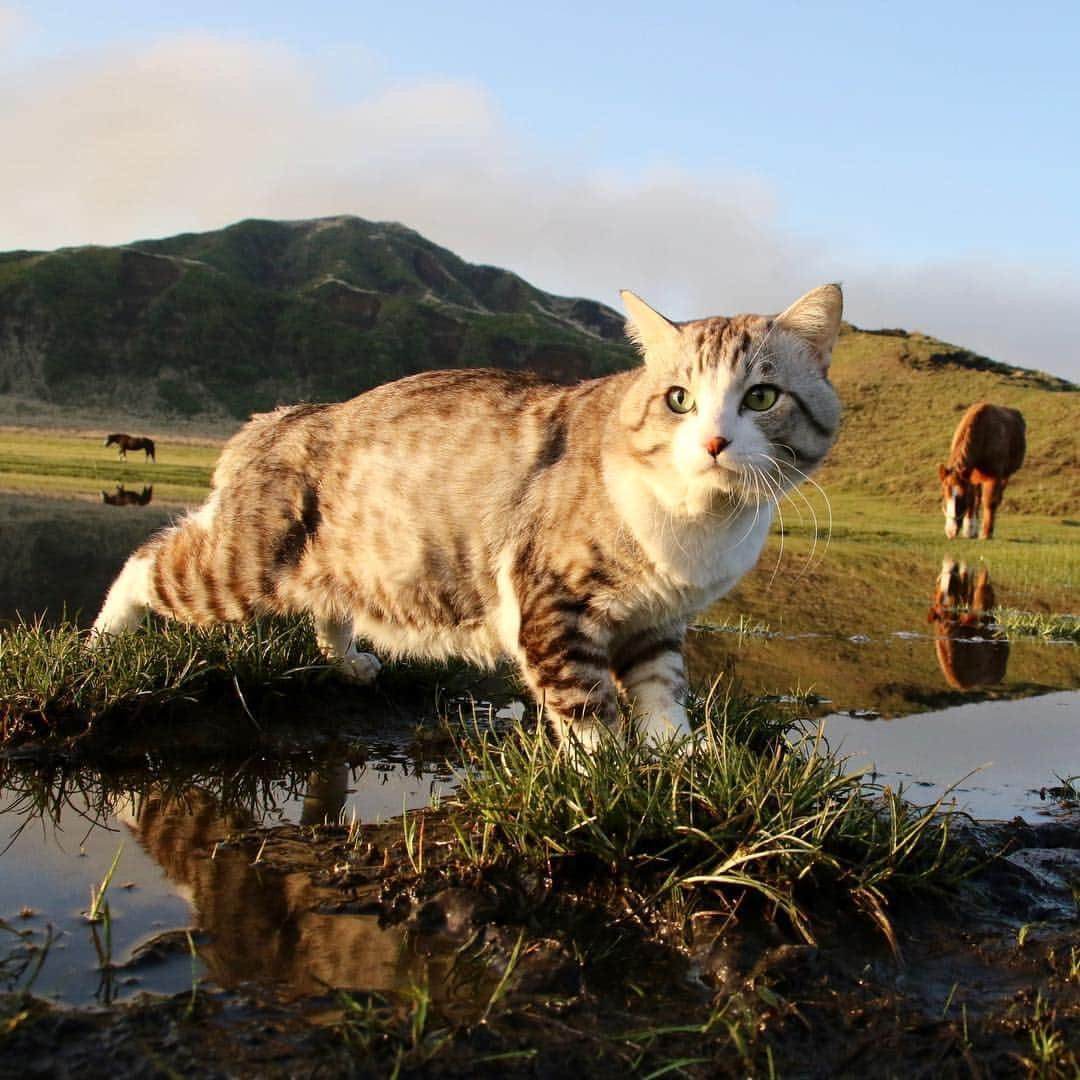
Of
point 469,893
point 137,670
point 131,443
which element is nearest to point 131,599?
point 137,670

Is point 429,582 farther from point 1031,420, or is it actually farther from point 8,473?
point 1031,420

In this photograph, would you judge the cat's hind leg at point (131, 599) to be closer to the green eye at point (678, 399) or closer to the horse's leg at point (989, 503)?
the green eye at point (678, 399)

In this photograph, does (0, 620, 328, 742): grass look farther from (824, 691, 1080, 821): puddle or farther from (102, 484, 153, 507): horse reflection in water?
(102, 484, 153, 507): horse reflection in water

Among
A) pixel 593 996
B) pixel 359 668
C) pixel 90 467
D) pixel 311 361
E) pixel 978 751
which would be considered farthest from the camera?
pixel 311 361

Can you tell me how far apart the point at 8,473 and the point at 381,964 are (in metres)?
23.7

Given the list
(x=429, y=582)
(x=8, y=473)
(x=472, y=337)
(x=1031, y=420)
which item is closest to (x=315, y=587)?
(x=429, y=582)

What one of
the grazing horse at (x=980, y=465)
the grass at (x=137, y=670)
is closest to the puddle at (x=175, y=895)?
the grass at (x=137, y=670)

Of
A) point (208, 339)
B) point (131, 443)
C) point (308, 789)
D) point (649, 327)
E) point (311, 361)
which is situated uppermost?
point (208, 339)

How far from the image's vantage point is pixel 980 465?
71.8 ft

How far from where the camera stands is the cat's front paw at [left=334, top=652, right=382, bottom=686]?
5.41 m

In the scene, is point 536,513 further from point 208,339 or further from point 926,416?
point 208,339

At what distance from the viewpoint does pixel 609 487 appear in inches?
170

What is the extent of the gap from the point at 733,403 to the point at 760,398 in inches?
6.6

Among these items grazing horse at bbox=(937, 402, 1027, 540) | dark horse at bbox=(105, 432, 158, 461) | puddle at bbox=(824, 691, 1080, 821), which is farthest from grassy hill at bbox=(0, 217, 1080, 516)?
puddle at bbox=(824, 691, 1080, 821)
